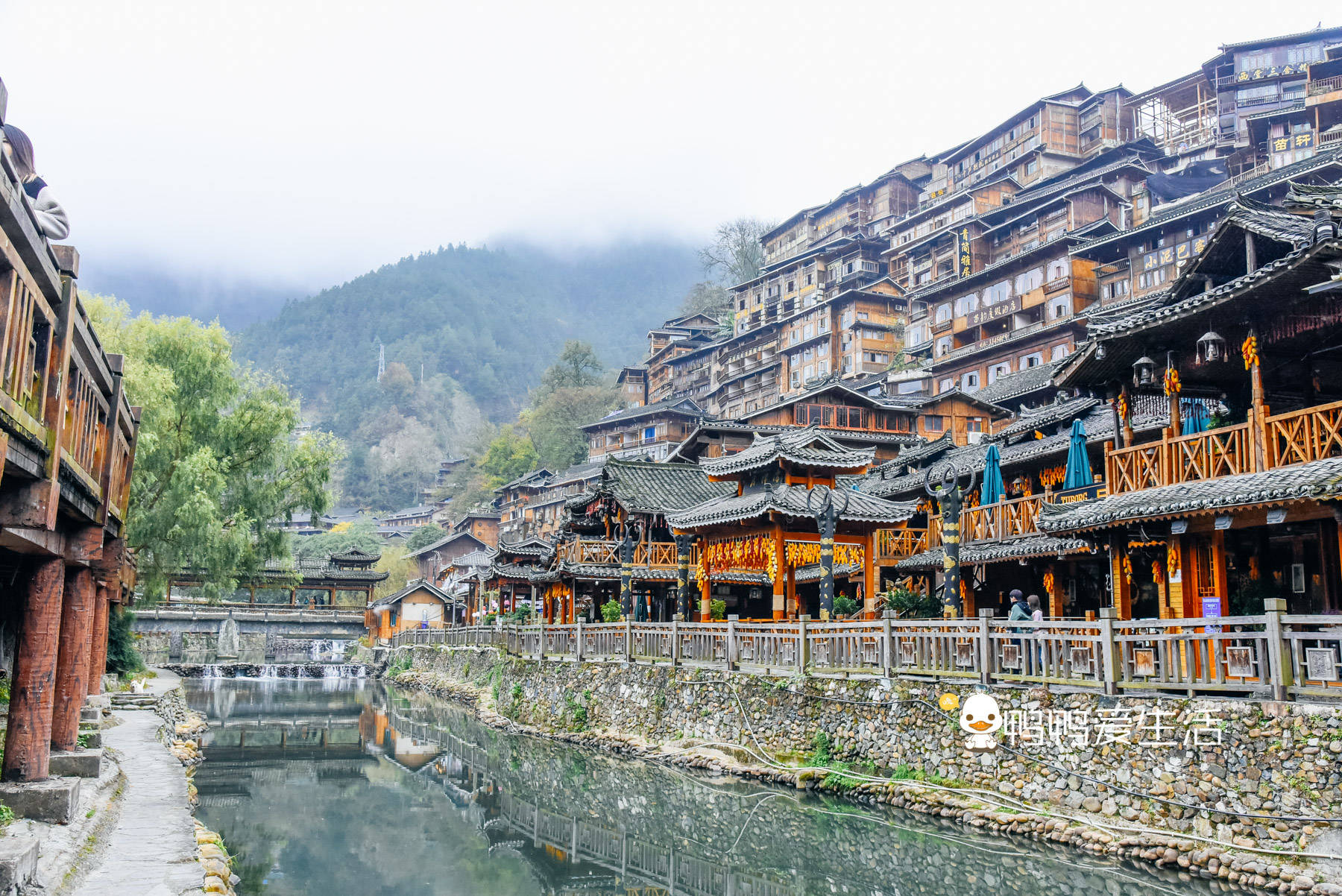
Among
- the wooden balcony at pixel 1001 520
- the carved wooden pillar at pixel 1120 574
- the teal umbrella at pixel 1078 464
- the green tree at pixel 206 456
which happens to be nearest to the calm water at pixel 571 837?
the carved wooden pillar at pixel 1120 574

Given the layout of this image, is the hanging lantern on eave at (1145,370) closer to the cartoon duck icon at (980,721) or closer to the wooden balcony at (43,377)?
the cartoon duck icon at (980,721)

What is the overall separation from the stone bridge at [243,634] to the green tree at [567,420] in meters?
27.5

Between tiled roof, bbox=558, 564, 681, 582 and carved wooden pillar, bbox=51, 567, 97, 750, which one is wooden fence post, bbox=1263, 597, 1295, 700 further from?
tiled roof, bbox=558, 564, 681, 582

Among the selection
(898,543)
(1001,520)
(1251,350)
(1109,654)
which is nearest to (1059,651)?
(1109,654)

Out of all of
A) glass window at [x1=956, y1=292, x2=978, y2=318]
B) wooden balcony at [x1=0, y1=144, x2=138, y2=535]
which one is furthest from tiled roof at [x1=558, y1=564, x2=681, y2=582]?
glass window at [x1=956, y1=292, x2=978, y2=318]

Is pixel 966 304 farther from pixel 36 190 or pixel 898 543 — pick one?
pixel 36 190

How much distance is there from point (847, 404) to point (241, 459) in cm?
2956

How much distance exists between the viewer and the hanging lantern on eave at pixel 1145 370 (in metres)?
18.8

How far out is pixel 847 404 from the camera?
5278cm

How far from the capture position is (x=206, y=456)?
32.8m

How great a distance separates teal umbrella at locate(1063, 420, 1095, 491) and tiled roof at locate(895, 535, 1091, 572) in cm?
138

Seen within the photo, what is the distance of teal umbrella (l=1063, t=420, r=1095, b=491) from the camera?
79.2ft

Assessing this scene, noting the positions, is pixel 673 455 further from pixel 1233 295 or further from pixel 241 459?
pixel 1233 295

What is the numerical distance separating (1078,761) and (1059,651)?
1732 mm
